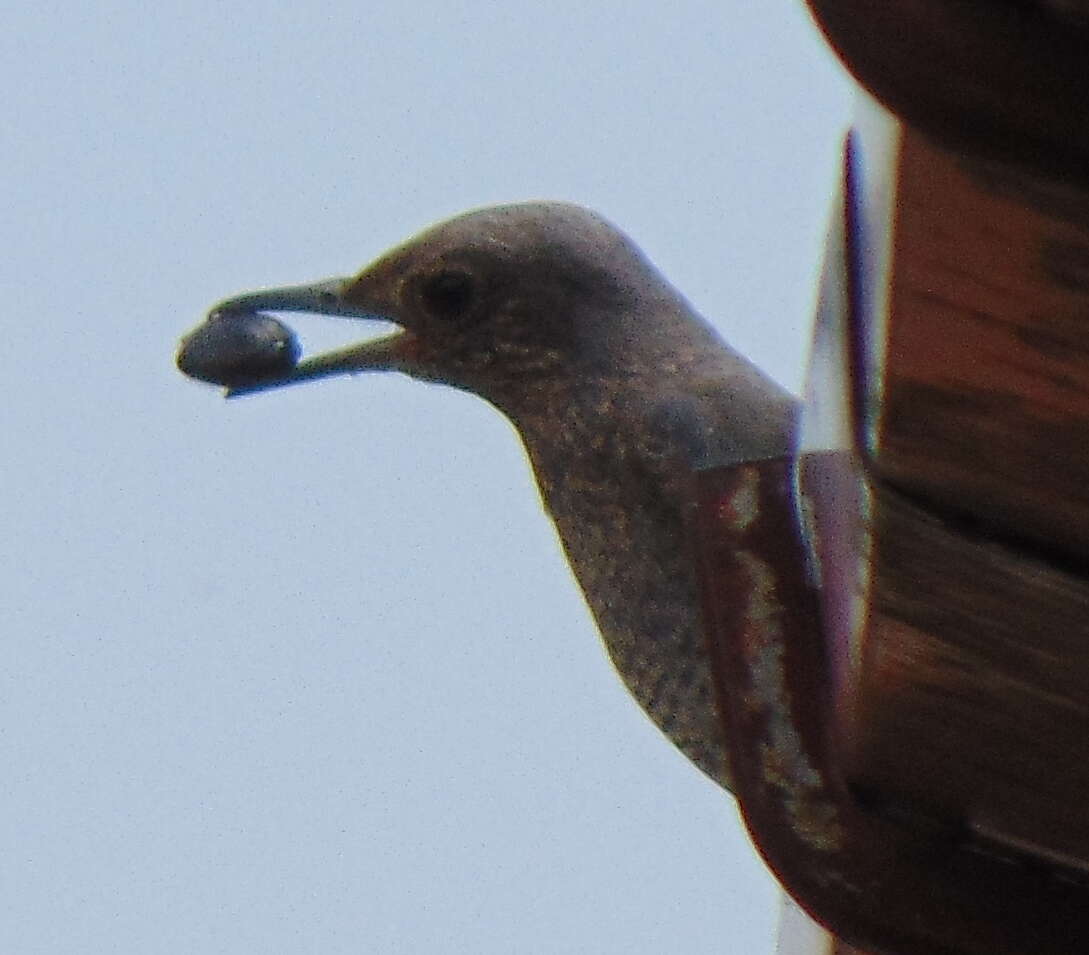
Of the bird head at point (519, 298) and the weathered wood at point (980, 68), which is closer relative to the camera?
the weathered wood at point (980, 68)

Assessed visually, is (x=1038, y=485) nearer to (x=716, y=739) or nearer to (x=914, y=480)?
(x=914, y=480)

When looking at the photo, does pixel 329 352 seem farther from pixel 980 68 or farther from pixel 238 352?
pixel 980 68

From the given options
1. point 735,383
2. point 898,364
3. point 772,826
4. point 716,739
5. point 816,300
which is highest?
point 898,364

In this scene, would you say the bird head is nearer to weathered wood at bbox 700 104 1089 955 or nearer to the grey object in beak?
the grey object in beak

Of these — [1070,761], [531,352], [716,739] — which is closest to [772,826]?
→ [1070,761]

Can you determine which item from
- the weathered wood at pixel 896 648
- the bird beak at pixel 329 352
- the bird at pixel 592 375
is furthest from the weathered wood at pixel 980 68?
the bird beak at pixel 329 352

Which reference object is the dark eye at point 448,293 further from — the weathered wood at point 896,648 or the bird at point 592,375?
the weathered wood at point 896,648

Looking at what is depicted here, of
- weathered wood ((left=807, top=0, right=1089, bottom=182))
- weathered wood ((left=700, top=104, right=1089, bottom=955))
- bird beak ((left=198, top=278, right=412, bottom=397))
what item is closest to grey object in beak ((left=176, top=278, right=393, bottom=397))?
bird beak ((left=198, top=278, right=412, bottom=397))

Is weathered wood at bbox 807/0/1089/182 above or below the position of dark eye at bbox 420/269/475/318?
above
